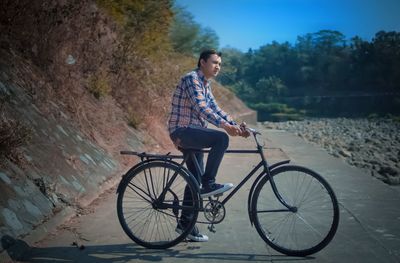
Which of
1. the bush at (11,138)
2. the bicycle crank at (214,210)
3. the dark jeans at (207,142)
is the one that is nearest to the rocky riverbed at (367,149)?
the bicycle crank at (214,210)

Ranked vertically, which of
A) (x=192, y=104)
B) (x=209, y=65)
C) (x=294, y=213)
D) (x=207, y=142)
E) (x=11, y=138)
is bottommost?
(x=294, y=213)

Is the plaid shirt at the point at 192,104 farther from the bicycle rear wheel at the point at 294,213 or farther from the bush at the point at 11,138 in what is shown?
the bush at the point at 11,138

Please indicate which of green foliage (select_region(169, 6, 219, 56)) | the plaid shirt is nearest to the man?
the plaid shirt

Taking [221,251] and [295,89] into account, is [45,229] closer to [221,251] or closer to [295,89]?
[221,251]

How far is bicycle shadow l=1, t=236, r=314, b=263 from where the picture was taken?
4.58m

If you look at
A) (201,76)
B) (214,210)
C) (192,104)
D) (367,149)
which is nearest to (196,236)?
(214,210)

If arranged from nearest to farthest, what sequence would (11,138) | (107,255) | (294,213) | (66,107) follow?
(107,255) < (294,213) < (11,138) < (66,107)

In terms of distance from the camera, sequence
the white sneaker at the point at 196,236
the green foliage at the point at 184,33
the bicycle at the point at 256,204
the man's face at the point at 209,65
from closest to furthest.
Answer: the bicycle at the point at 256,204 < the man's face at the point at 209,65 < the white sneaker at the point at 196,236 < the green foliage at the point at 184,33

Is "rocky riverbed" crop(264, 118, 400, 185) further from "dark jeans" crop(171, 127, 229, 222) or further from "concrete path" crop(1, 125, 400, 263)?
"dark jeans" crop(171, 127, 229, 222)

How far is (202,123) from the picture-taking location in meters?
5.14

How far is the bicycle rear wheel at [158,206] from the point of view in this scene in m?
4.92

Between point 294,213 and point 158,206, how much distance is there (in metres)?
1.45

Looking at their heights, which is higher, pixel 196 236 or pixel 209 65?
pixel 209 65

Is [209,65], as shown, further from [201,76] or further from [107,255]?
[107,255]
